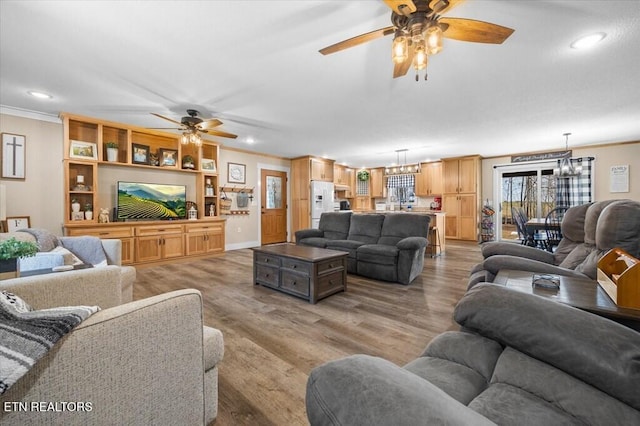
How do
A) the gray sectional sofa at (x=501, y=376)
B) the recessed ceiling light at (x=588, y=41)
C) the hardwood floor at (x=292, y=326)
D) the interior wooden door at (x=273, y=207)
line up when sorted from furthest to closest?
the interior wooden door at (x=273, y=207) < the recessed ceiling light at (x=588, y=41) < the hardwood floor at (x=292, y=326) < the gray sectional sofa at (x=501, y=376)

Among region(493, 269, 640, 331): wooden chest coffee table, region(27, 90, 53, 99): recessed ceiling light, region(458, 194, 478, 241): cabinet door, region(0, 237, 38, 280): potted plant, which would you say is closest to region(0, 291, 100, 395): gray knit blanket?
region(0, 237, 38, 280): potted plant

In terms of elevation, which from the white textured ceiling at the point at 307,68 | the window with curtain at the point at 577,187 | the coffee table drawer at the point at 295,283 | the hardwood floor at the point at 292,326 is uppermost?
the white textured ceiling at the point at 307,68

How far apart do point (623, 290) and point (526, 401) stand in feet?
2.92

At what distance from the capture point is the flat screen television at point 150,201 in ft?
15.6

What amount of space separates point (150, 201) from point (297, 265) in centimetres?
363

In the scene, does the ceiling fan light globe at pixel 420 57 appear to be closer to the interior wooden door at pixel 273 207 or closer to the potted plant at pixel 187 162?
the potted plant at pixel 187 162

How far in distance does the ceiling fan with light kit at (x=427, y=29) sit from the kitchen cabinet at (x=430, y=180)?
672 cm

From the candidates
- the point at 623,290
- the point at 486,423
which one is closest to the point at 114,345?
the point at 486,423

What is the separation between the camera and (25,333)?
65cm

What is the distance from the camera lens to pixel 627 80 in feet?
9.73

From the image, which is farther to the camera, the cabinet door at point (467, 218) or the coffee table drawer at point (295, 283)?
the cabinet door at point (467, 218)

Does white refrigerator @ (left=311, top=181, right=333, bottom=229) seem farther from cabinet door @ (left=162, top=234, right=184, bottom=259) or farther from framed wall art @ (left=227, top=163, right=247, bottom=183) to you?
cabinet door @ (left=162, top=234, right=184, bottom=259)

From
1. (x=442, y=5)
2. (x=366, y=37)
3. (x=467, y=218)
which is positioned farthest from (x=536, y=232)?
(x=366, y=37)

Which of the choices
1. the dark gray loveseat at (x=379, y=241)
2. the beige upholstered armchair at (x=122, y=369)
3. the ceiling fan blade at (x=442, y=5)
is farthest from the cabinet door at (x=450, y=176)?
the beige upholstered armchair at (x=122, y=369)
